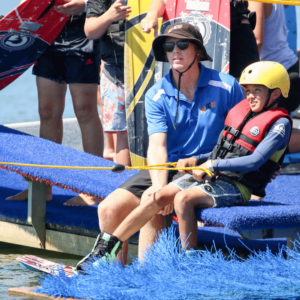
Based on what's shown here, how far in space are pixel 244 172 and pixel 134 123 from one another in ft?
5.73

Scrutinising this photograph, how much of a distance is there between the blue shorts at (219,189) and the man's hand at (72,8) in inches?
84.3

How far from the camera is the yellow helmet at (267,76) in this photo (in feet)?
10.1

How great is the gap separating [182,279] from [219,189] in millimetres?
624

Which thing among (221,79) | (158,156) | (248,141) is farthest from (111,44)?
(248,141)

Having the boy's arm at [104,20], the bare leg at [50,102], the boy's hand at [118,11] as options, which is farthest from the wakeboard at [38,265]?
the boy's hand at [118,11]

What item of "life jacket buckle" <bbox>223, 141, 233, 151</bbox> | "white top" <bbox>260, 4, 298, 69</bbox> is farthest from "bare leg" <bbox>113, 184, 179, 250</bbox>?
"white top" <bbox>260, 4, 298, 69</bbox>

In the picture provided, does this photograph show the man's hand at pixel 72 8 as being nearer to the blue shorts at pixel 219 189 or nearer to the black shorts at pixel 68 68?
the black shorts at pixel 68 68

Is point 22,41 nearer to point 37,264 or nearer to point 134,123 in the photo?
point 134,123

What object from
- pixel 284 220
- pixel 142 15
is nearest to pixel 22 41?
pixel 142 15

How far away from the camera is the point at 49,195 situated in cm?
429

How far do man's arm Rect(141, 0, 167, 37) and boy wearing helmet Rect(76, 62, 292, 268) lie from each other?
1.27 metres

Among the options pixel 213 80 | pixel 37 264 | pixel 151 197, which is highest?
pixel 213 80

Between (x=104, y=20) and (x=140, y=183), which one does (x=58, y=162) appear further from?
(x=104, y=20)

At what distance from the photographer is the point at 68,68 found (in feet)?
15.0
